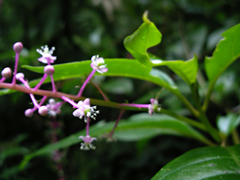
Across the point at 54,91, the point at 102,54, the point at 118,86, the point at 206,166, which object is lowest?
the point at 206,166

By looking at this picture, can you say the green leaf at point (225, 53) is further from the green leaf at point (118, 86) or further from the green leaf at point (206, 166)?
the green leaf at point (118, 86)

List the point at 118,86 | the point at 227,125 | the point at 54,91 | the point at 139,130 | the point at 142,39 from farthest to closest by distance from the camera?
the point at 118,86 < the point at 139,130 < the point at 227,125 < the point at 54,91 < the point at 142,39

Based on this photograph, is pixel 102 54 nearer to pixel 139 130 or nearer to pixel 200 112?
pixel 139 130

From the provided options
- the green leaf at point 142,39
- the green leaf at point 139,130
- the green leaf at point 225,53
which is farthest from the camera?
the green leaf at point 139,130

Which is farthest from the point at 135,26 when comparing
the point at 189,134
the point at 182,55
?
the point at 189,134

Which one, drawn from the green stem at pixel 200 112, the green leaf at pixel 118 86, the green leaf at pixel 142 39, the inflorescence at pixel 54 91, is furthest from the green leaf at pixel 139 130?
the green leaf at pixel 142 39

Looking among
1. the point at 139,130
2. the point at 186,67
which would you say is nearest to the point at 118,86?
the point at 139,130

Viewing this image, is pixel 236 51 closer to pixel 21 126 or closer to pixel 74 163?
pixel 74 163
